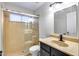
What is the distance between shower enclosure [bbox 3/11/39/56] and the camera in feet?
7.73

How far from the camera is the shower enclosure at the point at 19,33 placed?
7.73 feet

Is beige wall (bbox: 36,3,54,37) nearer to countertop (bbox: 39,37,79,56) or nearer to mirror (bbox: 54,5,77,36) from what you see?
mirror (bbox: 54,5,77,36)

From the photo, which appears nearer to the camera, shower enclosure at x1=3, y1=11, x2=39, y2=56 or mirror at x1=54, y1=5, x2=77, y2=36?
mirror at x1=54, y1=5, x2=77, y2=36

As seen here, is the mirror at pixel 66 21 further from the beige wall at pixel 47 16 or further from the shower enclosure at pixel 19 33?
the shower enclosure at pixel 19 33

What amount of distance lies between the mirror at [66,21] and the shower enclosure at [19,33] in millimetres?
926

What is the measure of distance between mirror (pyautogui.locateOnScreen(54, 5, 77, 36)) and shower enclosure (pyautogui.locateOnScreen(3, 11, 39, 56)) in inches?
36.5

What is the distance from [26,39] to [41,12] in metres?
0.96

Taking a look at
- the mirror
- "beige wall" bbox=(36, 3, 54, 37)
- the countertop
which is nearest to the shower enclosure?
"beige wall" bbox=(36, 3, 54, 37)

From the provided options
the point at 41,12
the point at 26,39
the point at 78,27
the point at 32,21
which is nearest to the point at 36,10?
the point at 41,12

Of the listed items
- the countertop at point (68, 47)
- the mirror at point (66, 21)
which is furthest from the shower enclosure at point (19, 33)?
the countertop at point (68, 47)

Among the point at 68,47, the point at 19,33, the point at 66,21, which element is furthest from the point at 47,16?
the point at 68,47

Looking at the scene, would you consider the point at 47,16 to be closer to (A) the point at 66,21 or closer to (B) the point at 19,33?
(A) the point at 66,21

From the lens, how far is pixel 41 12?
8.54 ft

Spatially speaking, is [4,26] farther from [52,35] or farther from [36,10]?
[52,35]
